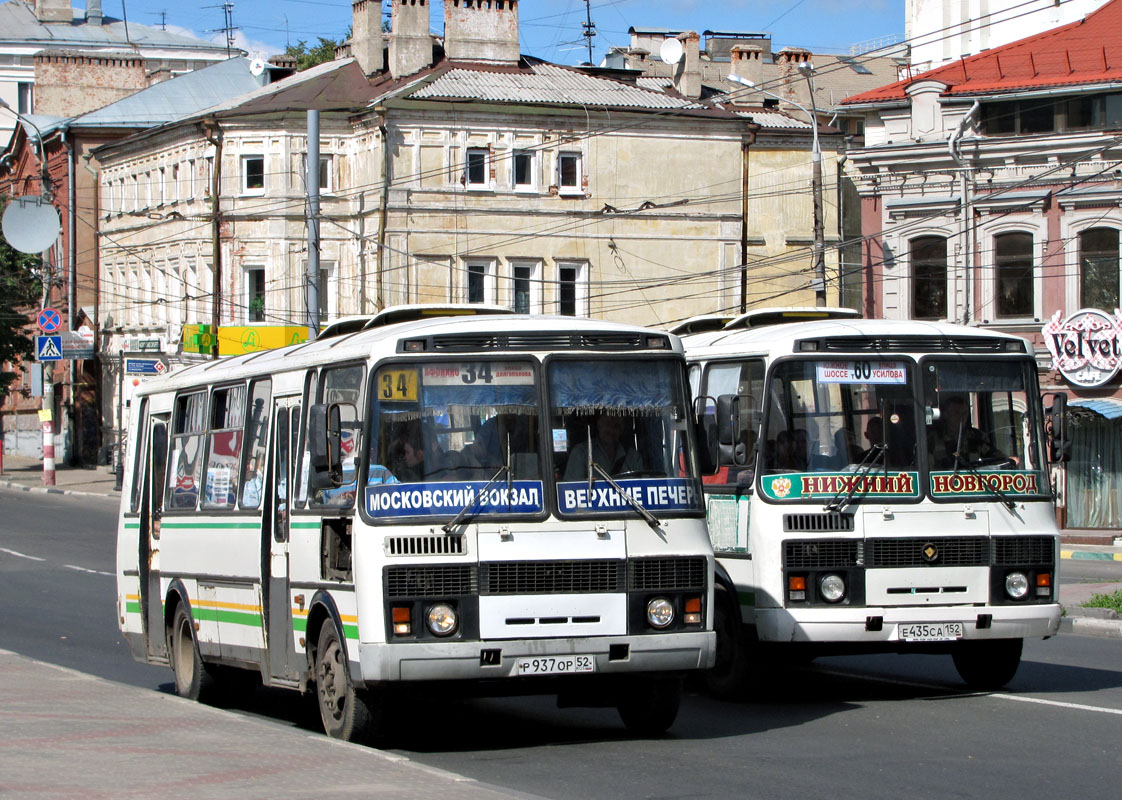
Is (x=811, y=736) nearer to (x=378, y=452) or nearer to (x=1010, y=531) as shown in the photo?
(x=1010, y=531)

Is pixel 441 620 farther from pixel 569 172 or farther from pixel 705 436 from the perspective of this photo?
pixel 569 172

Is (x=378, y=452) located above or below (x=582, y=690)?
above

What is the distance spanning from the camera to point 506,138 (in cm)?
4994

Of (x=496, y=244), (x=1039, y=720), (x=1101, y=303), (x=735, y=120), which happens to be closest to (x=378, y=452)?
(x=1039, y=720)

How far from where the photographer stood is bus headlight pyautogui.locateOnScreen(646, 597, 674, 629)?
32.9 ft

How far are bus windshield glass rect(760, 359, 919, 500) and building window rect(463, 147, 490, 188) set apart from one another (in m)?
38.2

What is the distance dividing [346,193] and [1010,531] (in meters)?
41.0

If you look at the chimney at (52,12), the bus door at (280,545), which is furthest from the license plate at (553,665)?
the chimney at (52,12)

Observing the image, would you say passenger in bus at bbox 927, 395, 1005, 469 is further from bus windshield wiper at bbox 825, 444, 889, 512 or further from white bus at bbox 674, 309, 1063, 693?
bus windshield wiper at bbox 825, 444, 889, 512

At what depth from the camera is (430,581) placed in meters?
9.71

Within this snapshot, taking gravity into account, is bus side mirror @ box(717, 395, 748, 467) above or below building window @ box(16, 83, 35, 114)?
below

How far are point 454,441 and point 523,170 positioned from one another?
41080 mm

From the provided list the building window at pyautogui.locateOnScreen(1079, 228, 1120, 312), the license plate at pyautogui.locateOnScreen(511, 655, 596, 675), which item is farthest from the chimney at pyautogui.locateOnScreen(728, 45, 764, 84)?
the license plate at pyautogui.locateOnScreen(511, 655, 596, 675)

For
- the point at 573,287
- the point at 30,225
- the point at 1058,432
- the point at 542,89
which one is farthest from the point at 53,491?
the point at 1058,432
